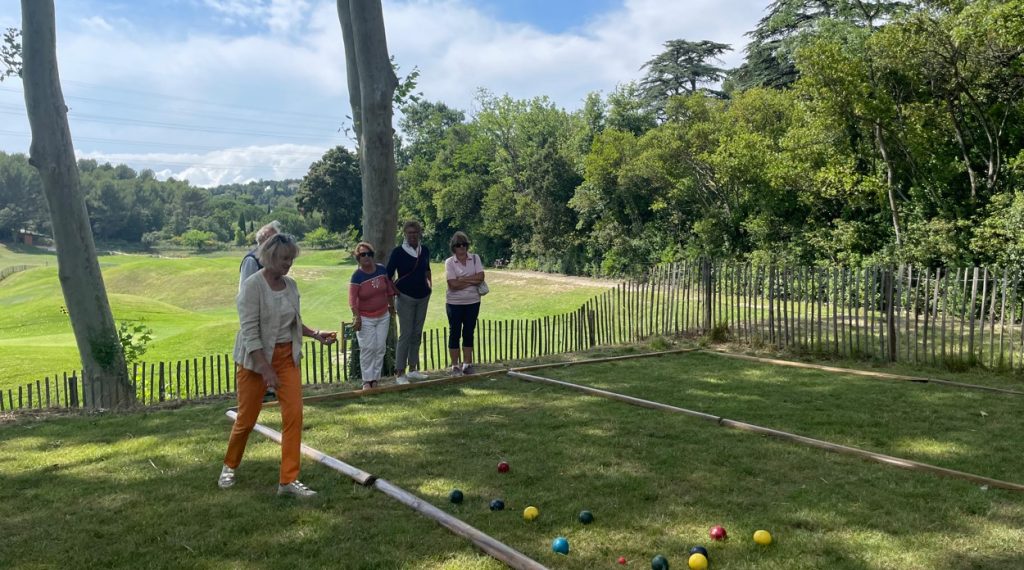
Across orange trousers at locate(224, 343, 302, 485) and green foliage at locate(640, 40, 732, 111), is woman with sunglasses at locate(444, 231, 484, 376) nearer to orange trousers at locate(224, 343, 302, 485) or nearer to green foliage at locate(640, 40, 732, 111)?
orange trousers at locate(224, 343, 302, 485)

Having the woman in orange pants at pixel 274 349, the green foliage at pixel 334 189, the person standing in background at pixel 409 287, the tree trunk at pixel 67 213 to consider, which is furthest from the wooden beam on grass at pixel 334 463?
the green foliage at pixel 334 189

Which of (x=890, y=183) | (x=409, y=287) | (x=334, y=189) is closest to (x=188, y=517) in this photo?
(x=409, y=287)

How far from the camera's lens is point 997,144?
1509 cm

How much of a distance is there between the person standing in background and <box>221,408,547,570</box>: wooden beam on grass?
2820mm

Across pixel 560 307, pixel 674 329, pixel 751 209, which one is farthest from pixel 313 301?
pixel 674 329

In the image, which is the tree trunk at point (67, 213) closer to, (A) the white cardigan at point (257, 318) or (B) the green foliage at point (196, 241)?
(A) the white cardigan at point (257, 318)

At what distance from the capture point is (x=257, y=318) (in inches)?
156

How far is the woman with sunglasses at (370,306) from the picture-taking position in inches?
282

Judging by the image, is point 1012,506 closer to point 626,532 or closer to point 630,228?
point 626,532

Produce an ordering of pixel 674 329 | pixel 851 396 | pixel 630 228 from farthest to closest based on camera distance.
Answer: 1. pixel 630 228
2. pixel 674 329
3. pixel 851 396

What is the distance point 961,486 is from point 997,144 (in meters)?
14.6

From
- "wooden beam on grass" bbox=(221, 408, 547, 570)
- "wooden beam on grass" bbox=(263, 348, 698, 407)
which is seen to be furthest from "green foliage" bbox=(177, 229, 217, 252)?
"wooden beam on grass" bbox=(221, 408, 547, 570)

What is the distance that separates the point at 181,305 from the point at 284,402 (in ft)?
128

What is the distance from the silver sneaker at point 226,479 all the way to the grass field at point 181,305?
41.5ft
